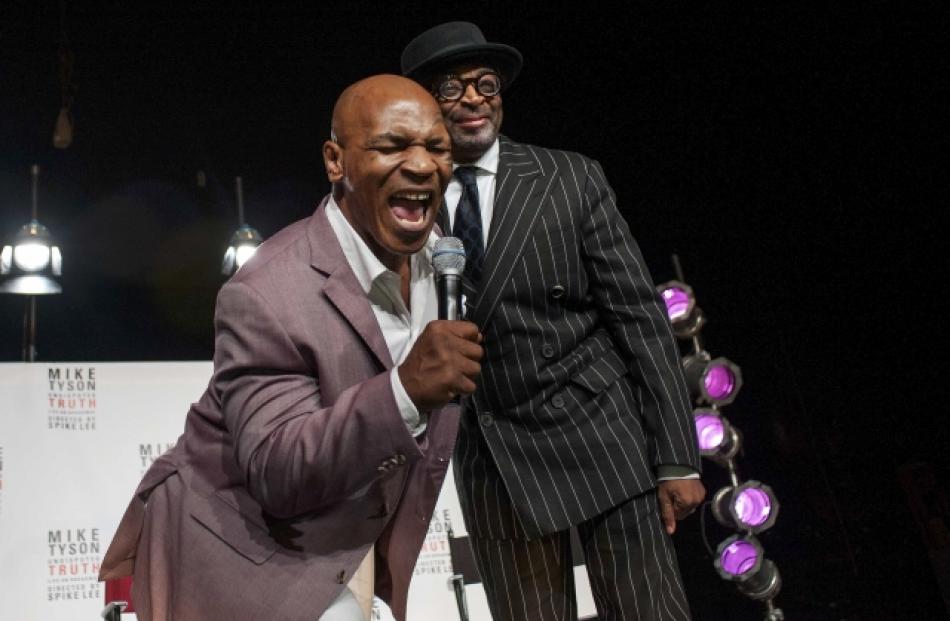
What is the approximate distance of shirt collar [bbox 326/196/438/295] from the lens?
1.54m

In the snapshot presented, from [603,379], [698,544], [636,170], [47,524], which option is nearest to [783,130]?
[636,170]

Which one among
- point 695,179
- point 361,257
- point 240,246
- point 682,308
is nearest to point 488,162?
point 361,257

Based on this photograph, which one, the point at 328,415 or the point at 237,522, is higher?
the point at 328,415

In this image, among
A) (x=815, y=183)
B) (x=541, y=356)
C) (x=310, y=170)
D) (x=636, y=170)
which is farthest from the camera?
(x=310, y=170)

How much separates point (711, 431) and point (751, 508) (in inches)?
13.7

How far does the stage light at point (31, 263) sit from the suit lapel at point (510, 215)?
3365 millimetres

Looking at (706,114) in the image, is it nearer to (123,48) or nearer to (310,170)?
(310,170)

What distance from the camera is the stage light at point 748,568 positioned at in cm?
369

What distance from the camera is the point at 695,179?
4.91 metres

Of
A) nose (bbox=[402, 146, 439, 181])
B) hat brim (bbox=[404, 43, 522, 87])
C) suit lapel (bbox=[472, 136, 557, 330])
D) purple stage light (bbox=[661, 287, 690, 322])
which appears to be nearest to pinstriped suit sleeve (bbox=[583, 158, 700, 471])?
suit lapel (bbox=[472, 136, 557, 330])

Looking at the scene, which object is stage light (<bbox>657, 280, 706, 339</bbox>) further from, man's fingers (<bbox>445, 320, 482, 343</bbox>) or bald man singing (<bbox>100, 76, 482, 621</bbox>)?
man's fingers (<bbox>445, 320, 482, 343</bbox>)

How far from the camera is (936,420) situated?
412 centimetres

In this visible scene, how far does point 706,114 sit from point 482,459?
3.25 meters

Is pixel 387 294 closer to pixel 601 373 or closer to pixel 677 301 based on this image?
pixel 601 373
